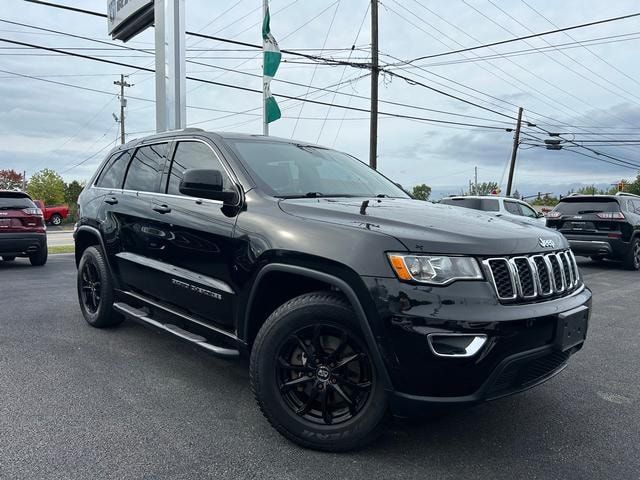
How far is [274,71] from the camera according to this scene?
11438 millimetres

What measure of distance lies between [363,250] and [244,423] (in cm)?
135

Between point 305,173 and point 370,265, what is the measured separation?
144 centimetres

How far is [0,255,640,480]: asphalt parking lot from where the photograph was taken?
2.60 metres

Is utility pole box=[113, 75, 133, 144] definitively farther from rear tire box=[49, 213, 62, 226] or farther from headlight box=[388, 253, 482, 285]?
headlight box=[388, 253, 482, 285]

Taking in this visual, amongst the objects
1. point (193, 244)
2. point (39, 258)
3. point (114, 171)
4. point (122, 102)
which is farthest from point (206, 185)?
point (122, 102)

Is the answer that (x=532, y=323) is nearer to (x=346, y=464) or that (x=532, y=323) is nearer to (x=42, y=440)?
(x=346, y=464)

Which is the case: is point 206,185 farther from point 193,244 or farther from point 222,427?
point 222,427

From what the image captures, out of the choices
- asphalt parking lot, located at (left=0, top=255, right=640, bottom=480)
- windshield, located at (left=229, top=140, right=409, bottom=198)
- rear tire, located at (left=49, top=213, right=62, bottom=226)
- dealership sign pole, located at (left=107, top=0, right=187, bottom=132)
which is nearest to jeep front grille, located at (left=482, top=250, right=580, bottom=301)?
asphalt parking lot, located at (left=0, top=255, right=640, bottom=480)

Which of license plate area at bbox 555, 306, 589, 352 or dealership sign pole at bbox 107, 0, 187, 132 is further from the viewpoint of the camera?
dealership sign pole at bbox 107, 0, 187, 132

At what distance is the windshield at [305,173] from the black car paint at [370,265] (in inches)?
5.4

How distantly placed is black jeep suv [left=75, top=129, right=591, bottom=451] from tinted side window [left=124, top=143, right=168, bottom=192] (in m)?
0.37

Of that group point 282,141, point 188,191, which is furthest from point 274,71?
point 188,191

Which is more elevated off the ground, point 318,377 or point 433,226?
point 433,226

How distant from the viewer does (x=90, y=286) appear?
5176 millimetres
